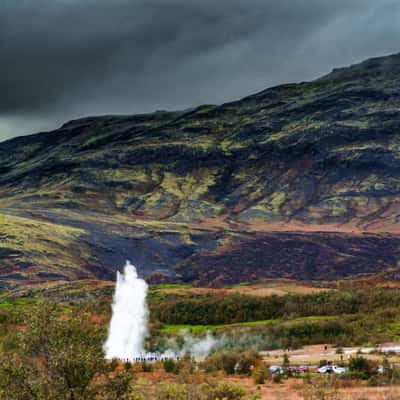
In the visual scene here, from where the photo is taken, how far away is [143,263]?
154 metres

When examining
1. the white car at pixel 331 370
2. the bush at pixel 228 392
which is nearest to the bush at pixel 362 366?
the white car at pixel 331 370

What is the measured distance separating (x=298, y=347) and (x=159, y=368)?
62.8 ft

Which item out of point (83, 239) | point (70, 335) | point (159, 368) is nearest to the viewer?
point (70, 335)

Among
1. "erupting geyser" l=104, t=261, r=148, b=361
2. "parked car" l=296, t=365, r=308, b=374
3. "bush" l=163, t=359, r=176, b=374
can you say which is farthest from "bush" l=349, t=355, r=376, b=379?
"erupting geyser" l=104, t=261, r=148, b=361

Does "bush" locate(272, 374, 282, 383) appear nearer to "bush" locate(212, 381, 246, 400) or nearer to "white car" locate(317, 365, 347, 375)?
"white car" locate(317, 365, 347, 375)

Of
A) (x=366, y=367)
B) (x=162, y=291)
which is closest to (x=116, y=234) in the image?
(x=162, y=291)

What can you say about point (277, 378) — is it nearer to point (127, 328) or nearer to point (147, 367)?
point (147, 367)

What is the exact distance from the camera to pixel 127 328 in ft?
221

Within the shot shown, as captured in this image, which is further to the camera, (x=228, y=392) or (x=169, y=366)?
(x=169, y=366)

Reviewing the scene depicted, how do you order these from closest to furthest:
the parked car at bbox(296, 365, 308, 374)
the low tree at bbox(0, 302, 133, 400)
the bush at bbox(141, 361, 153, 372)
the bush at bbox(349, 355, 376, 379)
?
1. the low tree at bbox(0, 302, 133, 400)
2. the bush at bbox(349, 355, 376, 379)
3. the parked car at bbox(296, 365, 308, 374)
4. the bush at bbox(141, 361, 153, 372)

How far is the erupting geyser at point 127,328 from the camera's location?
6300cm

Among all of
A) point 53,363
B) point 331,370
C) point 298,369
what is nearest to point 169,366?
point 298,369

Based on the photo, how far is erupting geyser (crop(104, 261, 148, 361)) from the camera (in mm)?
63000

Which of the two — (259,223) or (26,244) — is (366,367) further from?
(259,223)
